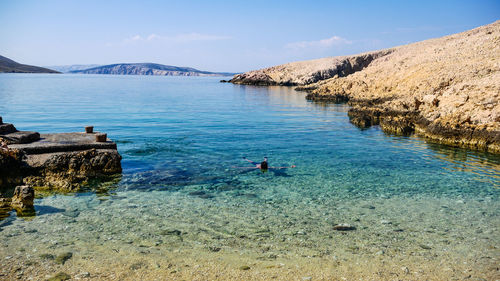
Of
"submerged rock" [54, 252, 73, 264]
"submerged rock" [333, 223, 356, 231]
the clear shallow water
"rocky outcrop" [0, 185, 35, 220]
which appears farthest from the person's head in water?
"submerged rock" [54, 252, 73, 264]

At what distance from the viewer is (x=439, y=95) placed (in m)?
26.3

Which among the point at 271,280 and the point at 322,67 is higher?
the point at 322,67

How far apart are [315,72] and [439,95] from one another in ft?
265

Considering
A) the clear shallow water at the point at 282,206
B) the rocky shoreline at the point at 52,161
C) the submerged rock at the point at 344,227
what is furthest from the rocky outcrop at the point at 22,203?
the submerged rock at the point at 344,227

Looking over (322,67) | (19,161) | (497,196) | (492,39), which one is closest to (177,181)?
(19,161)

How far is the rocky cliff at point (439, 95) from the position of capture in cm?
2088

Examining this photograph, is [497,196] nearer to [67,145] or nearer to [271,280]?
[271,280]

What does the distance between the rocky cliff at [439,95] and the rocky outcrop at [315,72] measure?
41.8m

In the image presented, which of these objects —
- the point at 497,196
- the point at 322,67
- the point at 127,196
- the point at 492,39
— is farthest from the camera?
the point at 322,67

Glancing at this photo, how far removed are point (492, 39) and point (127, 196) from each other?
4348 cm

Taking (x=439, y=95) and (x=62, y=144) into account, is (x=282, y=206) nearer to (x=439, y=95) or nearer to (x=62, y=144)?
(x=62, y=144)

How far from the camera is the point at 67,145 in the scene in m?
14.0

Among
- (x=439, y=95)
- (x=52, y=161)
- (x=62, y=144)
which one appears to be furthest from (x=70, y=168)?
(x=439, y=95)

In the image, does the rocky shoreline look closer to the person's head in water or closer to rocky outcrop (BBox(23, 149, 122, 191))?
rocky outcrop (BBox(23, 149, 122, 191))
